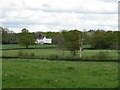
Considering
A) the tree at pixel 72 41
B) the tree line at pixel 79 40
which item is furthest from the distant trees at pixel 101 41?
the tree at pixel 72 41

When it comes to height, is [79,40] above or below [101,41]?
above

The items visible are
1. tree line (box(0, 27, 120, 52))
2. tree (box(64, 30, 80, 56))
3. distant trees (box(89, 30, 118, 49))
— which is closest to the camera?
tree (box(64, 30, 80, 56))

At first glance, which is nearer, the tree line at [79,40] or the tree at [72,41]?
the tree at [72,41]

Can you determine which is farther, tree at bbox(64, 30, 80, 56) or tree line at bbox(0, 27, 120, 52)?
tree line at bbox(0, 27, 120, 52)

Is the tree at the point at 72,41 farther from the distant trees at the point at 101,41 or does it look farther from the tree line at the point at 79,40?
the distant trees at the point at 101,41

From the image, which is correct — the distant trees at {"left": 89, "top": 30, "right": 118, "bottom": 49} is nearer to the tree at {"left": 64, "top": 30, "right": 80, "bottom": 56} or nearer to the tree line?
the tree line

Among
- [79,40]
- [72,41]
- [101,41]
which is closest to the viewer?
[72,41]

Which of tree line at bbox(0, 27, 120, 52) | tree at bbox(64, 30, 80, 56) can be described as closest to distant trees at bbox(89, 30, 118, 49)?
tree line at bbox(0, 27, 120, 52)

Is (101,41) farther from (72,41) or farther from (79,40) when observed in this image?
(72,41)

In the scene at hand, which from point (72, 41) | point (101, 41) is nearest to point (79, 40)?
point (72, 41)

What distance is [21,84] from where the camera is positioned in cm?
1234

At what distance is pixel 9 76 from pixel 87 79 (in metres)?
4.46

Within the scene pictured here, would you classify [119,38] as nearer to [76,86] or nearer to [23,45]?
[23,45]

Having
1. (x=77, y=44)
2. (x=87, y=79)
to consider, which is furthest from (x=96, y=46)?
(x=87, y=79)
